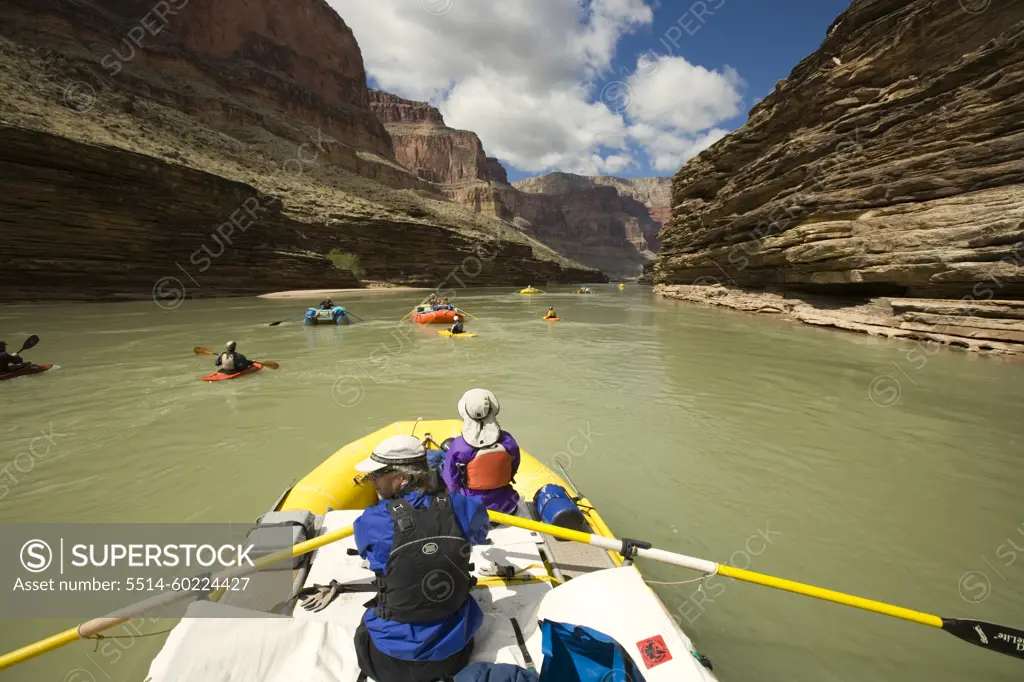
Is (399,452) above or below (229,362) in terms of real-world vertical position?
above

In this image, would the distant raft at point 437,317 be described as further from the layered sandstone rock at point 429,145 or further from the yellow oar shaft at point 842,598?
the layered sandstone rock at point 429,145

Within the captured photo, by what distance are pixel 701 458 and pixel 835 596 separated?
3.19 meters

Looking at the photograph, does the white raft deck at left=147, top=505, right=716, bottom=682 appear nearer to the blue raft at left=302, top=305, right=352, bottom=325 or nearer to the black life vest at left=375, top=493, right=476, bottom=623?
the black life vest at left=375, top=493, right=476, bottom=623

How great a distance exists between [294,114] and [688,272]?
71.2m

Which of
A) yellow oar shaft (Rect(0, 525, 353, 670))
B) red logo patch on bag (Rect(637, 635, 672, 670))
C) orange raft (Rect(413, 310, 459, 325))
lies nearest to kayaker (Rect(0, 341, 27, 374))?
yellow oar shaft (Rect(0, 525, 353, 670))

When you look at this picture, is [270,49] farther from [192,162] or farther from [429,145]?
[429,145]

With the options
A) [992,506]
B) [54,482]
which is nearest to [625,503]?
[992,506]

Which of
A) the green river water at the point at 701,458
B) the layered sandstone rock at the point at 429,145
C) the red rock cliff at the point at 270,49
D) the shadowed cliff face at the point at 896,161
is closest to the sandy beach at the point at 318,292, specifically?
the green river water at the point at 701,458

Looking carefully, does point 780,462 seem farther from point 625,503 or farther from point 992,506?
point 625,503

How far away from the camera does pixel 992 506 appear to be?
4457mm

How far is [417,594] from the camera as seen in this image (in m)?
1.93

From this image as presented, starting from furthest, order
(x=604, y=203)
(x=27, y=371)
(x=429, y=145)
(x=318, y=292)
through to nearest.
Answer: (x=604, y=203) → (x=429, y=145) → (x=318, y=292) → (x=27, y=371)

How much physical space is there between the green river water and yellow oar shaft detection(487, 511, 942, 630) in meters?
0.57

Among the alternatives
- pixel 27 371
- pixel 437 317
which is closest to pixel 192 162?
pixel 437 317
